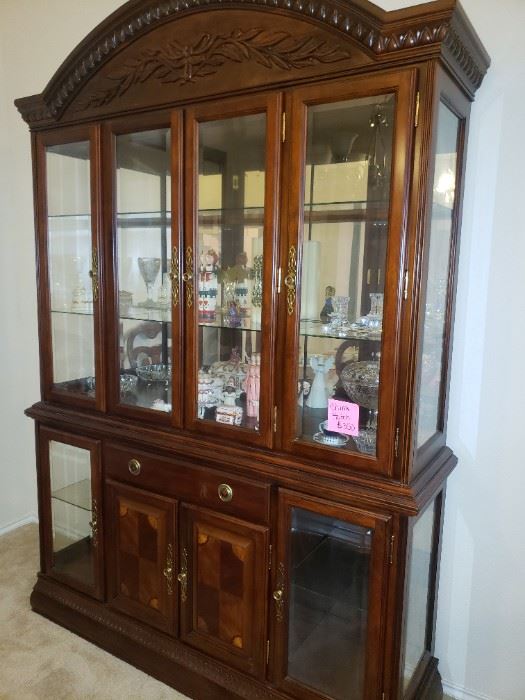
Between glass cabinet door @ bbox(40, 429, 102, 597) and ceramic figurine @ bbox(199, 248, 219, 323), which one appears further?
→ glass cabinet door @ bbox(40, 429, 102, 597)

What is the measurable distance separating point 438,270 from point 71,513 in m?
1.74

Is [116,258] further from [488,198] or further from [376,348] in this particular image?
[488,198]

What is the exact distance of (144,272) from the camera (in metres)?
1.94

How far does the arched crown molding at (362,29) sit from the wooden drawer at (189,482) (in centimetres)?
122

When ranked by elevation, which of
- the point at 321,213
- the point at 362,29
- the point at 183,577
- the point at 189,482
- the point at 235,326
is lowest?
the point at 183,577

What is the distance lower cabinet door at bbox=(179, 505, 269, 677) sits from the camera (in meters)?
1.65

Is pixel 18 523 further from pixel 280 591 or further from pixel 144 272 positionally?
pixel 280 591

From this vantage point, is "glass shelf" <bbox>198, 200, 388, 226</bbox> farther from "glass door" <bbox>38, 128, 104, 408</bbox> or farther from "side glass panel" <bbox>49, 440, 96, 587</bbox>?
"side glass panel" <bbox>49, 440, 96, 587</bbox>

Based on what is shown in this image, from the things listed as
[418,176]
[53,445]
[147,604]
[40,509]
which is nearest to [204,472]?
[147,604]

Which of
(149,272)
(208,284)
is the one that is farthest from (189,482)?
(149,272)

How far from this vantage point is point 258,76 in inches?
57.8

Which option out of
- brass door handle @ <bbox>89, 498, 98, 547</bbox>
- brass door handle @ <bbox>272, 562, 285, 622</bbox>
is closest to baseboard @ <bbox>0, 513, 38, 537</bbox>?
brass door handle @ <bbox>89, 498, 98, 547</bbox>

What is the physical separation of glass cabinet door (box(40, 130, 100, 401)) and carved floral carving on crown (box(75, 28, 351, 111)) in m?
0.27

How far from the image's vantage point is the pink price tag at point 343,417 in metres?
1.51
